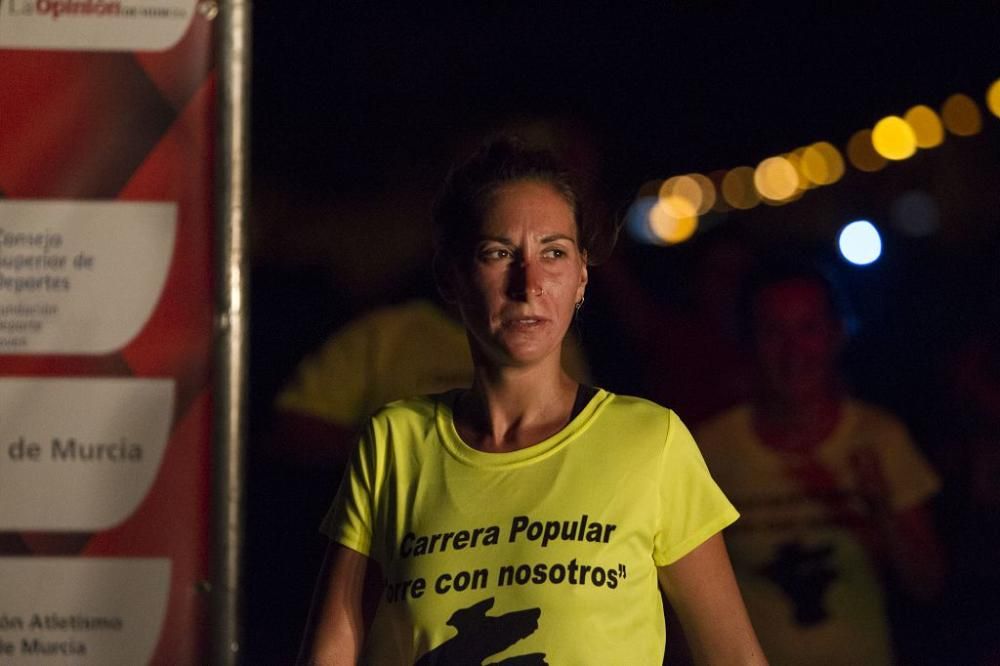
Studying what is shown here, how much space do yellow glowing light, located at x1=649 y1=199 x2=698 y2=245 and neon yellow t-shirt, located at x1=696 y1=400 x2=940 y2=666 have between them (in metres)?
22.4

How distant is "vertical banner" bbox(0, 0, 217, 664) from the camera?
2.29 meters

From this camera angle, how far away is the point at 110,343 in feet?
7.54

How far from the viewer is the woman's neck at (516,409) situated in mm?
2156

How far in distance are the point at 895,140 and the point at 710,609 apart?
11988 mm

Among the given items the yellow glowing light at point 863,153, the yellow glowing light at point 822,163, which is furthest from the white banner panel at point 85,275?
the yellow glowing light at point 822,163

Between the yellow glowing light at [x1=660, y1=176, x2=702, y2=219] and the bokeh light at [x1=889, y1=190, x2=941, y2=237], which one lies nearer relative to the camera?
the bokeh light at [x1=889, y1=190, x2=941, y2=237]

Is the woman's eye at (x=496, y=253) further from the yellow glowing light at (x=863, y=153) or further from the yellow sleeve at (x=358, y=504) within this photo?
the yellow glowing light at (x=863, y=153)

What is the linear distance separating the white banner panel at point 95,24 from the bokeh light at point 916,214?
348 inches

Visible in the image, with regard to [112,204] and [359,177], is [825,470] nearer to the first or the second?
[112,204]

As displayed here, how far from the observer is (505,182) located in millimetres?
2221

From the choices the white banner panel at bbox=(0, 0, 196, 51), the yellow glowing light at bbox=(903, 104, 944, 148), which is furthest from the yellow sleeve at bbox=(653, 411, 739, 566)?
the yellow glowing light at bbox=(903, 104, 944, 148)

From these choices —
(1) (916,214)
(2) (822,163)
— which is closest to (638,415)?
(1) (916,214)

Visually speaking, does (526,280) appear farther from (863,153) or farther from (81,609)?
(863,153)

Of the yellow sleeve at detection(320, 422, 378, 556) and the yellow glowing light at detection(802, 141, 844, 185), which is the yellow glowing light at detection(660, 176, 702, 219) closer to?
the yellow glowing light at detection(802, 141, 844, 185)
